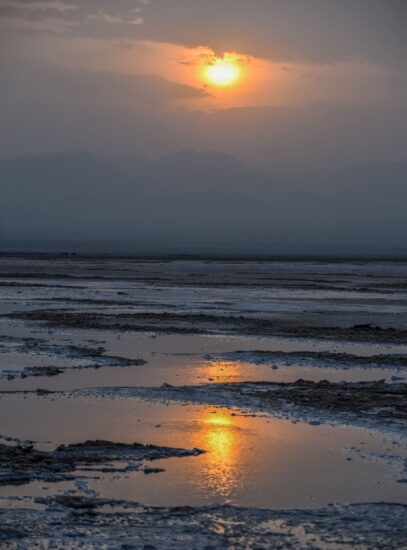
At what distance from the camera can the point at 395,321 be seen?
31.3 m

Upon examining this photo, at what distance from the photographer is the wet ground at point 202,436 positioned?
8562 mm

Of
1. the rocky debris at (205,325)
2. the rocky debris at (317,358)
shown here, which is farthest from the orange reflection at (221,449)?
the rocky debris at (205,325)

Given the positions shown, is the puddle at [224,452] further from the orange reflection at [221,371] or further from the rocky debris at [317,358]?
the rocky debris at [317,358]

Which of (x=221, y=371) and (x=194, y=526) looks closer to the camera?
(x=194, y=526)

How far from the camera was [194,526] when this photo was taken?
27.9 feet

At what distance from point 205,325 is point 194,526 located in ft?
64.7

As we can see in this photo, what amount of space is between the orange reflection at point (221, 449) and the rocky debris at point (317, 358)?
6078 mm

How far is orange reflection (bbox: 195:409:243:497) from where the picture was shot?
9961 mm

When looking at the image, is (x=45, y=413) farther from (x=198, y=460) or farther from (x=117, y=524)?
(x=117, y=524)

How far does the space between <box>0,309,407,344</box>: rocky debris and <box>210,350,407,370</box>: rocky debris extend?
12.5 ft

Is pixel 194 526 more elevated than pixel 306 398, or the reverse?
pixel 306 398

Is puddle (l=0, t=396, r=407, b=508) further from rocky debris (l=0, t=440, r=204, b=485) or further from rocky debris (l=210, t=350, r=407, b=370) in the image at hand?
rocky debris (l=210, t=350, r=407, b=370)

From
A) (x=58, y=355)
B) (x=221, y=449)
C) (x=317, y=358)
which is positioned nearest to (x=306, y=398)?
(x=221, y=449)

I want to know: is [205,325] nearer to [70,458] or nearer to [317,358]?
[317,358]
